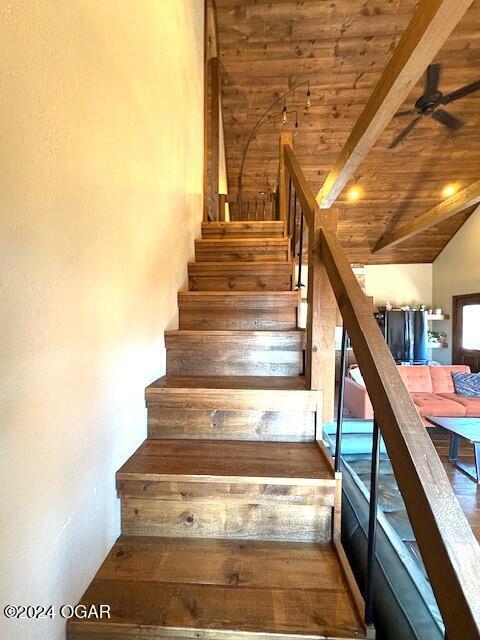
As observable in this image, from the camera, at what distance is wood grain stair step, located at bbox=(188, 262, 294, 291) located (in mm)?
2246

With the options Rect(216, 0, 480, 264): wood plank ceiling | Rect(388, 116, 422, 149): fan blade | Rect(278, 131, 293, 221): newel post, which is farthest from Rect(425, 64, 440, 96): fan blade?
Rect(216, 0, 480, 264): wood plank ceiling

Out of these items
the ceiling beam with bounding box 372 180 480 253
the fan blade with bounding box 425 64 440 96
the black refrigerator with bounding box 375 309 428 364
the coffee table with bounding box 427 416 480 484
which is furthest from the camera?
the black refrigerator with bounding box 375 309 428 364

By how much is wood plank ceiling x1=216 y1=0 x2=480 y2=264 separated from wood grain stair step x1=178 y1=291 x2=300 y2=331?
387 centimetres

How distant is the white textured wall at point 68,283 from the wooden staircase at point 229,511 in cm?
11

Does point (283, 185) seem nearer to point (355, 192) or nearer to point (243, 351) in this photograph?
point (243, 351)

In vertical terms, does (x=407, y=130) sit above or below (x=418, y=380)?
above

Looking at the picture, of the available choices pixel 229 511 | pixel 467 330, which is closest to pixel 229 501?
pixel 229 511

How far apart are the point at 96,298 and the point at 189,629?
931 mm

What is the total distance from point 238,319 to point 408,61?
4.88ft

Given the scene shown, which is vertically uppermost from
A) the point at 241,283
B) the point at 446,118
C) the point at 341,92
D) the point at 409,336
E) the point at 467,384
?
the point at 341,92

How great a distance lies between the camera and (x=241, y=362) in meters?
1.67

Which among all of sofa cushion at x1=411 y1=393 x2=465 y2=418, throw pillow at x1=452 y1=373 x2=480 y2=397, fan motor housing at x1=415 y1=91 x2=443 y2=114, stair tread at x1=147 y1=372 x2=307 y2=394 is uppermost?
fan motor housing at x1=415 y1=91 x2=443 y2=114

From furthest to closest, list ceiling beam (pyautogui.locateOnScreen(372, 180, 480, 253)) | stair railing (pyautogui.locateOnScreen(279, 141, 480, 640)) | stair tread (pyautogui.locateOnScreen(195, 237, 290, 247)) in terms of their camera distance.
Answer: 1. ceiling beam (pyautogui.locateOnScreen(372, 180, 480, 253))
2. stair tread (pyautogui.locateOnScreen(195, 237, 290, 247))
3. stair railing (pyautogui.locateOnScreen(279, 141, 480, 640))

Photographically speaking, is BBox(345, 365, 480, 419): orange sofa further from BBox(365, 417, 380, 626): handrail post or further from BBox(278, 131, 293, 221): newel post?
BBox(365, 417, 380, 626): handrail post
